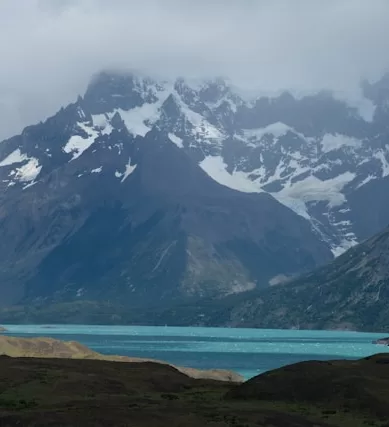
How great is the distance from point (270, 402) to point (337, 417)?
1212cm

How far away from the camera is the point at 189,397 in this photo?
101 meters

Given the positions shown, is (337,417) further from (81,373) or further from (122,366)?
(122,366)

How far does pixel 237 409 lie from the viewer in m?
83.9

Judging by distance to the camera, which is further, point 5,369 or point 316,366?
point 5,369

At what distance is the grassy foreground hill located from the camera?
75.8 meters

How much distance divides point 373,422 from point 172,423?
61.4 ft

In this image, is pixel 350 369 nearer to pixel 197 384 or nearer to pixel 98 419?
pixel 197 384

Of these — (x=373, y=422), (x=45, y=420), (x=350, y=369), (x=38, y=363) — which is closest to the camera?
(x=45, y=420)

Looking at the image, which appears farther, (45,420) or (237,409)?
(237,409)

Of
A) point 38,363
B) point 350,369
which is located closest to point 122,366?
point 38,363

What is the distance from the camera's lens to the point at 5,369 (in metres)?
114

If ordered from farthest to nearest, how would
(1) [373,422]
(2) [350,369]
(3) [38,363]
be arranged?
(3) [38,363] → (2) [350,369] → (1) [373,422]

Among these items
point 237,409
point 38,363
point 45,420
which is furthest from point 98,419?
point 38,363

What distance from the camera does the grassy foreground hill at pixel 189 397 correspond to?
75750 millimetres
